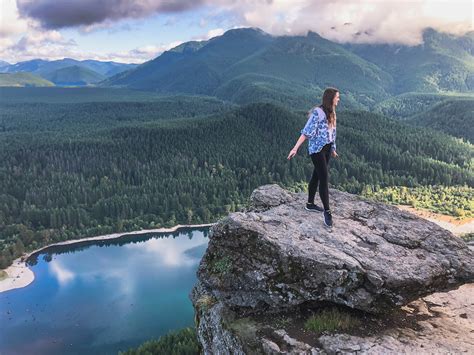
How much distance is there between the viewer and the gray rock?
1555 centimetres

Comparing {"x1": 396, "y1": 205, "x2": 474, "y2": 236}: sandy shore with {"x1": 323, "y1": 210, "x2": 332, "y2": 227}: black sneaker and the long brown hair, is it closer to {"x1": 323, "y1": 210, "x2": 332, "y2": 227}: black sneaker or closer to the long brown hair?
{"x1": 323, "y1": 210, "x2": 332, "y2": 227}: black sneaker

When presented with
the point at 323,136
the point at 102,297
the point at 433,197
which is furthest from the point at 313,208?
the point at 433,197

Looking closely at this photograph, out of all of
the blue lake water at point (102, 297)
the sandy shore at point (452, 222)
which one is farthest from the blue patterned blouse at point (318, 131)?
the sandy shore at point (452, 222)

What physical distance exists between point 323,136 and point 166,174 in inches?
5972

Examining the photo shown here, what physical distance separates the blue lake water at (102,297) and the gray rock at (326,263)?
58771 mm

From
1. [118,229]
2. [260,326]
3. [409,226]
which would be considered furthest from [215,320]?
[118,229]

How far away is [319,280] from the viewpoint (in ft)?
51.5

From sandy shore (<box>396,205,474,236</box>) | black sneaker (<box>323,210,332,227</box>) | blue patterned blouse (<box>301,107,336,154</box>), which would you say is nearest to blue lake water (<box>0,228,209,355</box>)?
black sneaker (<box>323,210,332,227</box>)

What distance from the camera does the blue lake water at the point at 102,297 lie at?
7238 cm

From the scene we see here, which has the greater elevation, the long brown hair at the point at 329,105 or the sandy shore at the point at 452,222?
the long brown hair at the point at 329,105

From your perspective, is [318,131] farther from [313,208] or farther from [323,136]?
[313,208]

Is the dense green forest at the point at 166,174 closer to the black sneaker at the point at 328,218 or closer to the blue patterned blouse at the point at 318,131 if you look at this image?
the black sneaker at the point at 328,218

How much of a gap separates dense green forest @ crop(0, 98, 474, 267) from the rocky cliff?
337 ft

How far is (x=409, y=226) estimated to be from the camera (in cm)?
1892
